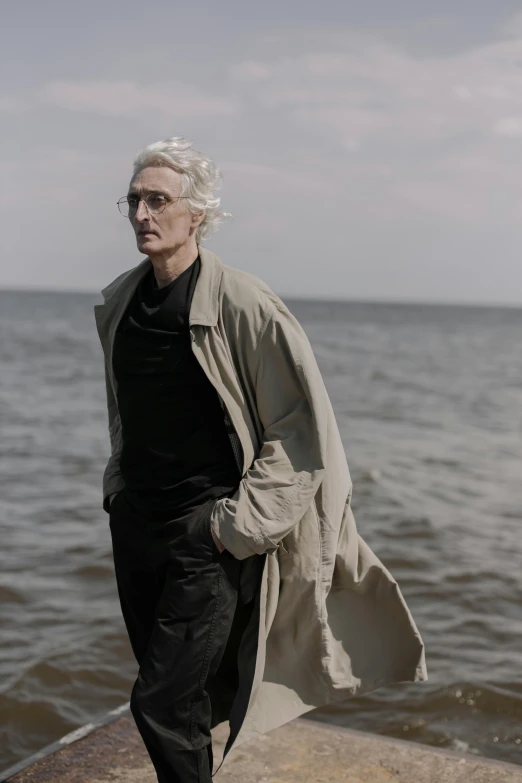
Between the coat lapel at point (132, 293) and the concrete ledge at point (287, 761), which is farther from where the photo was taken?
the concrete ledge at point (287, 761)

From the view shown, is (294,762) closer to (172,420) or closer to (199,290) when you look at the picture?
(172,420)

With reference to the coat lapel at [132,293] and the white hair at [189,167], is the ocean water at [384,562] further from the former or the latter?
the white hair at [189,167]

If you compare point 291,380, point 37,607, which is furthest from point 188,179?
point 37,607

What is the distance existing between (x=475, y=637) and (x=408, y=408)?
39.9 ft

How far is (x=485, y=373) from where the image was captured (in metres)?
30.1

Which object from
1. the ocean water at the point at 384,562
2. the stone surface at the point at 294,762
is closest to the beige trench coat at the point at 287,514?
the stone surface at the point at 294,762

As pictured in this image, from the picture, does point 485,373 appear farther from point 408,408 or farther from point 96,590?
point 96,590

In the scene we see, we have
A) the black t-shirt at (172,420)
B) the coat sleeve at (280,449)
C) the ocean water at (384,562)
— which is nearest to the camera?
the coat sleeve at (280,449)

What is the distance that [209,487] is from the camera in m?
2.85

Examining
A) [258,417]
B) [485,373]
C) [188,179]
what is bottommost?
[485,373]

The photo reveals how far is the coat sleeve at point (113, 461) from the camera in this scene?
123 inches

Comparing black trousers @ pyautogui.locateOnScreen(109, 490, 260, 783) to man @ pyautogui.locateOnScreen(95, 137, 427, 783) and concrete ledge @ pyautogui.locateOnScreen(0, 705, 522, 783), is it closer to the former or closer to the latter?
man @ pyautogui.locateOnScreen(95, 137, 427, 783)

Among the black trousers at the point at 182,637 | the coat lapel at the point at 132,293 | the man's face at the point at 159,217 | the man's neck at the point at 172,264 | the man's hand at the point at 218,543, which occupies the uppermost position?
the man's face at the point at 159,217

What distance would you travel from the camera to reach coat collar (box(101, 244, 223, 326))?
283 centimetres
